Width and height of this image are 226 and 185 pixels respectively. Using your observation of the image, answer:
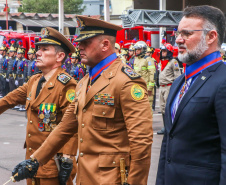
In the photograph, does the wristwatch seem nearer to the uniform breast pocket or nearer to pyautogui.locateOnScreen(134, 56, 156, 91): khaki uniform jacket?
the uniform breast pocket

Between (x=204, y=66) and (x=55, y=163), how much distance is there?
211cm

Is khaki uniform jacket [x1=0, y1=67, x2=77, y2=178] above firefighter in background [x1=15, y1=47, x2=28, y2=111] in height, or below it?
above

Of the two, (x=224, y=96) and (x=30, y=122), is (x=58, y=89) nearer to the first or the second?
(x=30, y=122)

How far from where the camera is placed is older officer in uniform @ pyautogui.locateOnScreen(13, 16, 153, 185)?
3.30 metres

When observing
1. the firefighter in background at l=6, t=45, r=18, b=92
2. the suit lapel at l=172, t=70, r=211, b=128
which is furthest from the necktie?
the firefighter in background at l=6, t=45, r=18, b=92

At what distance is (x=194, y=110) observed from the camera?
2.78 meters

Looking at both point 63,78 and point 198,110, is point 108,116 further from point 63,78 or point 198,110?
point 63,78

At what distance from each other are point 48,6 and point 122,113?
51.5 meters

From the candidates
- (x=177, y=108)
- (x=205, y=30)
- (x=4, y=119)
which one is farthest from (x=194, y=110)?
(x=4, y=119)

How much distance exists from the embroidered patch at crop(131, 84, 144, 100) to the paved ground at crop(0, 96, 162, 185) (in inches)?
143

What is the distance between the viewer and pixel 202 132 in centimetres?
277

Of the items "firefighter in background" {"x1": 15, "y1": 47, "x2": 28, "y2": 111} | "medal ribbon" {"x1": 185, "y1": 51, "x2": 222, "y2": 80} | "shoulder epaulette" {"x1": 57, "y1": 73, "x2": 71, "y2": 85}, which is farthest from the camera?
"firefighter in background" {"x1": 15, "y1": 47, "x2": 28, "y2": 111}

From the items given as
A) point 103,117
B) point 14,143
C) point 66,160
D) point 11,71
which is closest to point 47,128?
point 66,160

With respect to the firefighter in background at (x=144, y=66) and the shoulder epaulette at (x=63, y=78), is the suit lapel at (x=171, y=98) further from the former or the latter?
the firefighter in background at (x=144, y=66)
